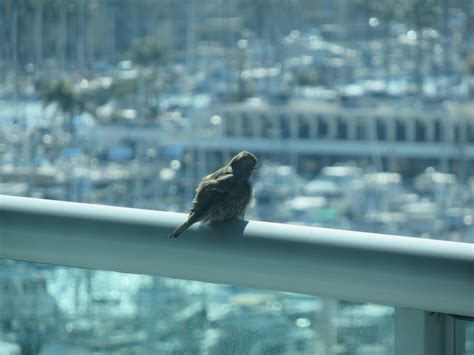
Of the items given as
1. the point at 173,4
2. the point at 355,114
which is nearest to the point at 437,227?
the point at 355,114

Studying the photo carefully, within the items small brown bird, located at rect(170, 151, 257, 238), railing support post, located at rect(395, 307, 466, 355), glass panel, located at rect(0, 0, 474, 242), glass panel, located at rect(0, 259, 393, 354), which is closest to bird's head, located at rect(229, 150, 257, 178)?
small brown bird, located at rect(170, 151, 257, 238)

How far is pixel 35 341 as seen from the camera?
0.84 metres

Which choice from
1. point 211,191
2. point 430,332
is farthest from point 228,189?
point 430,332

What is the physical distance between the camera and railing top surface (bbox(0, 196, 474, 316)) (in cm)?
66

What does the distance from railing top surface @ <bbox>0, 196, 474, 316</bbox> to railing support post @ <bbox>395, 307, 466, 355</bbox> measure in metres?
0.02

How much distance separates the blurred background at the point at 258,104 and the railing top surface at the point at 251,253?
34.4 feet

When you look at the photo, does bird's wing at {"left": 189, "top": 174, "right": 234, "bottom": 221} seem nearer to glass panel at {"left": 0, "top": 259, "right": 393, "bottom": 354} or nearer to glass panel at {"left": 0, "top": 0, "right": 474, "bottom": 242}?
glass panel at {"left": 0, "top": 259, "right": 393, "bottom": 354}

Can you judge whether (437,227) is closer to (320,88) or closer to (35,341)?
(320,88)

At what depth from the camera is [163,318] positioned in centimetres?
79

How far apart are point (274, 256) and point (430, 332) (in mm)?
126

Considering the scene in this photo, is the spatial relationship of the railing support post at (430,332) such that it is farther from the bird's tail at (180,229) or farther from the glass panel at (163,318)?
the bird's tail at (180,229)

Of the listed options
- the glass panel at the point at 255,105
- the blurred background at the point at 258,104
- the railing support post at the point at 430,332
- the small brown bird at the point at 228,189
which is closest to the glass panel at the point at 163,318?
the railing support post at the point at 430,332

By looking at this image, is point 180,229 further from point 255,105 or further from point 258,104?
point 255,105

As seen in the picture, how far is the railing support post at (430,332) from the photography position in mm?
673
